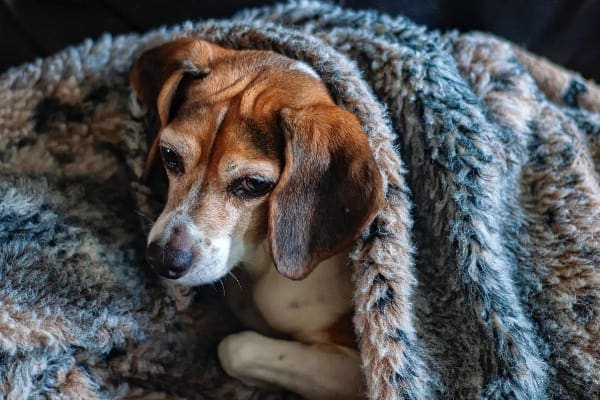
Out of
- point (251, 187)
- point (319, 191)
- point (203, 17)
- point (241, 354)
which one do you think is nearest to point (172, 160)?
point (251, 187)

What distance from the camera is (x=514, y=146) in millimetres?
1372

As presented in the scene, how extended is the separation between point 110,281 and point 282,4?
0.76 m

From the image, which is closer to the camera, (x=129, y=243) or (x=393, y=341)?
(x=393, y=341)

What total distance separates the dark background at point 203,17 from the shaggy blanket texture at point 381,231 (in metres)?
0.11

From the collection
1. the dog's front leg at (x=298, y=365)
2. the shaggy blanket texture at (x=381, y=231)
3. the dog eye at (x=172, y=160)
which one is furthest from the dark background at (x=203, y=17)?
the dog's front leg at (x=298, y=365)

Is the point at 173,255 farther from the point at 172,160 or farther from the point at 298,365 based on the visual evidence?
the point at 298,365

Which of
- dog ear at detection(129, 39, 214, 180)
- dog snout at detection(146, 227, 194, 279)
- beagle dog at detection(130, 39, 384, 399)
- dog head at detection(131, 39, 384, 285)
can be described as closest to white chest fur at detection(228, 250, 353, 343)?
beagle dog at detection(130, 39, 384, 399)

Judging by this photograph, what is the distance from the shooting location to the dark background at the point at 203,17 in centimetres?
161

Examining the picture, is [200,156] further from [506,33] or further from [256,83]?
[506,33]

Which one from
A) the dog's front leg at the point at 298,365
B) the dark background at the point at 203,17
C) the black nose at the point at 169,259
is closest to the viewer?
the black nose at the point at 169,259

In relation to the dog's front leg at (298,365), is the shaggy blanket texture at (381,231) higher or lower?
higher

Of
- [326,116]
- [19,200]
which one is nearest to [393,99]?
[326,116]

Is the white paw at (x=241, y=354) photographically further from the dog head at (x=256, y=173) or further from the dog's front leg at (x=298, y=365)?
the dog head at (x=256, y=173)

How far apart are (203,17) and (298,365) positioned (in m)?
0.85
